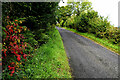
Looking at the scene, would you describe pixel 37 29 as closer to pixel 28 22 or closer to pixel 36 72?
pixel 28 22

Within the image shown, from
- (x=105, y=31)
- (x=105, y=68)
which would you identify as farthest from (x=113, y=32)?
(x=105, y=68)

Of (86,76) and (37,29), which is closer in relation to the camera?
(86,76)

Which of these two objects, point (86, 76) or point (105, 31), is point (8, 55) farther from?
point (105, 31)

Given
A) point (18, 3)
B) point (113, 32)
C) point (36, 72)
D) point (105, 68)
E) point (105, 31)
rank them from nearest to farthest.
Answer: point (36, 72) < point (18, 3) < point (105, 68) < point (113, 32) < point (105, 31)

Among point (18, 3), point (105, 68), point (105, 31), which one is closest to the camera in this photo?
point (18, 3)

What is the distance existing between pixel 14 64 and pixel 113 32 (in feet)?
43.1

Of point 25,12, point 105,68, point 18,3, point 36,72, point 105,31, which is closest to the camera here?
point 36,72

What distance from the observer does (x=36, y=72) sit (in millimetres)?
3330

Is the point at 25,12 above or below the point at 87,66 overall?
above

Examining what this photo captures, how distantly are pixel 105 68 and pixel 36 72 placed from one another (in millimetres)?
4139

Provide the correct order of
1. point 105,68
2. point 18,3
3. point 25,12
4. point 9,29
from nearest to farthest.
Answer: point 9,29 → point 18,3 → point 25,12 → point 105,68

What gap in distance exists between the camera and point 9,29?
2.69m

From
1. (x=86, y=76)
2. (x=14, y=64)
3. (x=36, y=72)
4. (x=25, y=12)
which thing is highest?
(x=25, y=12)

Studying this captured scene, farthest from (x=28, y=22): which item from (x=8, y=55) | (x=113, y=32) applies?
(x=113, y=32)
